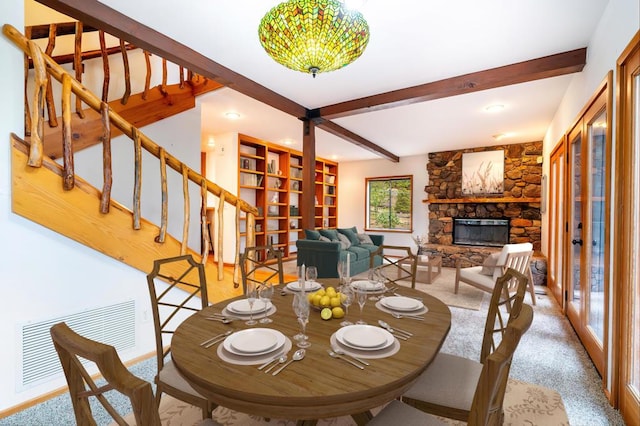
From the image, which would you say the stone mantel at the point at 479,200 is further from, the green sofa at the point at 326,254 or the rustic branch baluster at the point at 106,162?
the rustic branch baluster at the point at 106,162

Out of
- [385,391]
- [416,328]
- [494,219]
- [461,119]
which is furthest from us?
[494,219]

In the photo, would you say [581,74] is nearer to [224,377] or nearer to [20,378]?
A: [224,377]

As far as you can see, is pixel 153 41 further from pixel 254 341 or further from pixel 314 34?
pixel 254 341

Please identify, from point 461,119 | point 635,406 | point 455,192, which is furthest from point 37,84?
point 455,192

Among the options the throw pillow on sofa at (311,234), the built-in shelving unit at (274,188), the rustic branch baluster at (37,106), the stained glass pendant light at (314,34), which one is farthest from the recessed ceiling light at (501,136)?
the rustic branch baluster at (37,106)

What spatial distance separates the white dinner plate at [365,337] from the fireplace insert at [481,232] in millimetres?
6317

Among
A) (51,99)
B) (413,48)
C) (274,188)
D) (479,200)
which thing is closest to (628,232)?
(413,48)

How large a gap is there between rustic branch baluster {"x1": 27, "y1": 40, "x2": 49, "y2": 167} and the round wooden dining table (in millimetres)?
1559

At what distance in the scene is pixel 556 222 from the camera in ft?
14.1

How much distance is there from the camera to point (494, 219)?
653cm

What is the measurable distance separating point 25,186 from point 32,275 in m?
0.56

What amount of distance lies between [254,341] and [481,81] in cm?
330

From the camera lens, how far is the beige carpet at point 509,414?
5.76 feet

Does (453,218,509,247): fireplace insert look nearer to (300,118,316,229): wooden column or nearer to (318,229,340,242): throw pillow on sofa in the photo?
(318,229,340,242): throw pillow on sofa
